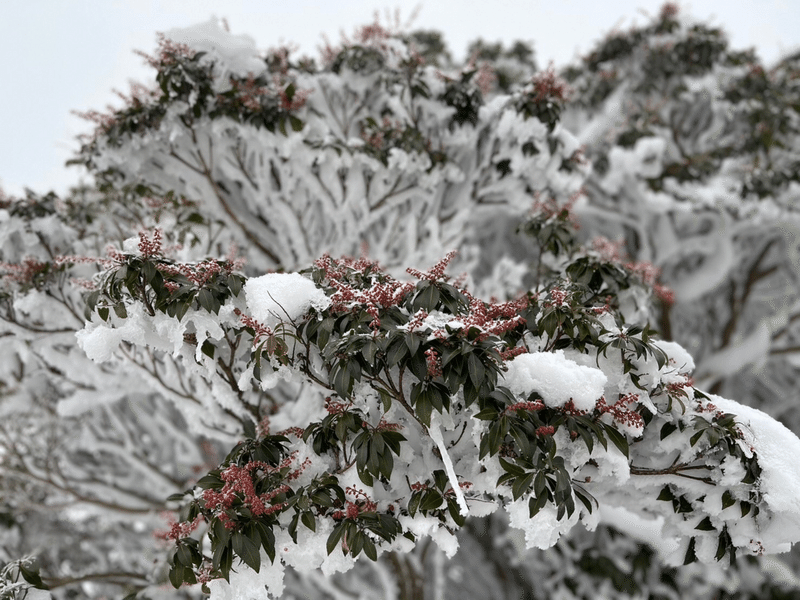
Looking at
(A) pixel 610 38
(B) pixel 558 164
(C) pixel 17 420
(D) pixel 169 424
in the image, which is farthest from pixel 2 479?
(A) pixel 610 38

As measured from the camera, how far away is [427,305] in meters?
1.99

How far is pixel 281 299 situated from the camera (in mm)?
2025

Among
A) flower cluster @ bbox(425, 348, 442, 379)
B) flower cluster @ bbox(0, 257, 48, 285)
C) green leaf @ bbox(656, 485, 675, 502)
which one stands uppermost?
flower cluster @ bbox(0, 257, 48, 285)

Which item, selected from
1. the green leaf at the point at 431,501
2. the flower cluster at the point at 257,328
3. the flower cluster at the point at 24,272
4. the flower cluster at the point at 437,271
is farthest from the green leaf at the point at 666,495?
the flower cluster at the point at 24,272

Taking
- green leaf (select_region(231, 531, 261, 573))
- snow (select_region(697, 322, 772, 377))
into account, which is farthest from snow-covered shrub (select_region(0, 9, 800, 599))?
snow (select_region(697, 322, 772, 377))

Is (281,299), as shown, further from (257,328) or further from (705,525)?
(705,525)

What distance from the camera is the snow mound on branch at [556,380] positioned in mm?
1883

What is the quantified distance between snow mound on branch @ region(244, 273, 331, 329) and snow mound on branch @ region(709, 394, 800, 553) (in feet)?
5.58

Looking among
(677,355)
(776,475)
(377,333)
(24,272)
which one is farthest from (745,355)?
(24,272)

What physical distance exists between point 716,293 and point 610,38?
4415 mm

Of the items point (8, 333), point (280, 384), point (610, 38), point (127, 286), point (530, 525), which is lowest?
point (530, 525)

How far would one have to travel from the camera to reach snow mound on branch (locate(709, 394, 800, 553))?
197 centimetres

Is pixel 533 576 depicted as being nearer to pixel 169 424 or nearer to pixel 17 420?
pixel 169 424

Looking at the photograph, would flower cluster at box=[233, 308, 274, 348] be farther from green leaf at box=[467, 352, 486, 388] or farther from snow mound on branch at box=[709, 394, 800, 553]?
snow mound on branch at box=[709, 394, 800, 553]
